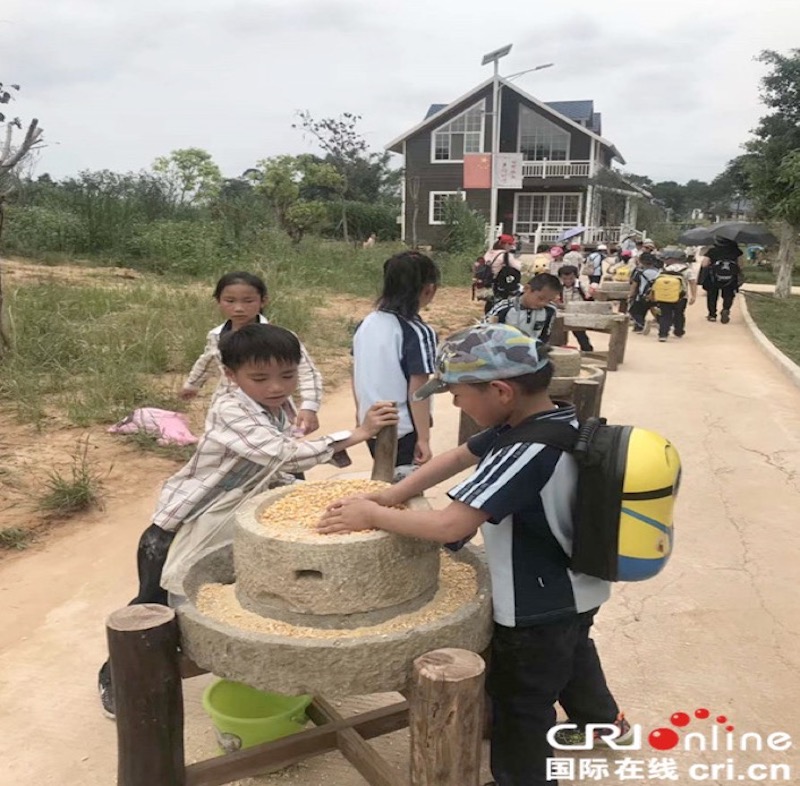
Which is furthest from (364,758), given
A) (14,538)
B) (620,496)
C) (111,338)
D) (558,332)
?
(558,332)

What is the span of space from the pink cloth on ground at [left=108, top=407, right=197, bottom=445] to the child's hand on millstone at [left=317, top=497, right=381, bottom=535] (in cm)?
398

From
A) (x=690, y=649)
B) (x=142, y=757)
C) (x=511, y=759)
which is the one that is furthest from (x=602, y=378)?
(x=142, y=757)

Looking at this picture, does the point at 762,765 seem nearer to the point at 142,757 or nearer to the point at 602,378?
the point at 142,757

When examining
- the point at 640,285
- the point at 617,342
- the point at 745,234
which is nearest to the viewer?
the point at 617,342

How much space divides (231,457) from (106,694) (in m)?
1.07

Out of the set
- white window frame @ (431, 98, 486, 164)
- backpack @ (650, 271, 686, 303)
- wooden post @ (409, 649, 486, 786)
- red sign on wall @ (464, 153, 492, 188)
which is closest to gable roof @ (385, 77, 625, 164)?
white window frame @ (431, 98, 486, 164)

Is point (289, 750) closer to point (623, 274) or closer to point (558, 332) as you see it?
point (558, 332)

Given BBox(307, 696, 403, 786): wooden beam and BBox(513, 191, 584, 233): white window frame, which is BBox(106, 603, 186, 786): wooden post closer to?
BBox(307, 696, 403, 786): wooden beam

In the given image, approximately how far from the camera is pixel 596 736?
267 cm

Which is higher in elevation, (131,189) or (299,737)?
(131,189)

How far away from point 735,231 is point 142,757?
1666 centimetres

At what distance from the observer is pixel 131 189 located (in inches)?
802

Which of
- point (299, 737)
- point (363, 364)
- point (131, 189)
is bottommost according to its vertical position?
point (299, 737)

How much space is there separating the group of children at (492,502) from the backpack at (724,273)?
13.4 meters
